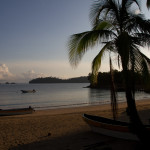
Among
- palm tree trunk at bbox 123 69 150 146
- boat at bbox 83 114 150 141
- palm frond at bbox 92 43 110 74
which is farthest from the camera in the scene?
boat at bbox 83 114 150 141

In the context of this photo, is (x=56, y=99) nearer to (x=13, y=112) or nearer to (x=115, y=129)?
(x=13, y=112)

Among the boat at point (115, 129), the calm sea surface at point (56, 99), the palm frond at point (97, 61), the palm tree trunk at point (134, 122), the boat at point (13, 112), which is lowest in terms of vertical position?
the calm sea surface at point (56, 99)

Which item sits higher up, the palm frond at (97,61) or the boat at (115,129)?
the palm frond at (97,61)

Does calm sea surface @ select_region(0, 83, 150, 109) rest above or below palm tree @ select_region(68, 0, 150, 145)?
below

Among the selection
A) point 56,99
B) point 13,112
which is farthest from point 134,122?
point 56,99

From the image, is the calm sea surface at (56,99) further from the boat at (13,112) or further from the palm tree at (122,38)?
the palm tree at (122,38)

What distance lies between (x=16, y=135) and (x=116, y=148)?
593 cm

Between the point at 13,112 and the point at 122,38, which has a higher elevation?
the point at 122,38

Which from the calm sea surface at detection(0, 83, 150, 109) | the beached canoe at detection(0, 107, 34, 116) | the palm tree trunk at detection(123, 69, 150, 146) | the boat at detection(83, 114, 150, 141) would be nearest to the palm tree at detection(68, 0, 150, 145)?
the palm tree trunk at detection(123, 69, 150, 146)

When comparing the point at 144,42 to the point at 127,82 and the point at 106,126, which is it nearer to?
the point at 127,82

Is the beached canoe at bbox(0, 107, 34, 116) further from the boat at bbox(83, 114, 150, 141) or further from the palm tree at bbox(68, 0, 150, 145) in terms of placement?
the palm tree at bbox(68, 0, 150, 145)

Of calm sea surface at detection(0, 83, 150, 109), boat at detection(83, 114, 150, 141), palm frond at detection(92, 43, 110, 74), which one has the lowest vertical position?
calm sea surface at detection(0, 83, 150, 109)

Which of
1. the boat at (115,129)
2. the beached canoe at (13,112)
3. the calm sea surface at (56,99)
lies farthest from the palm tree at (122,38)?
the calm sea surface at (56,99)

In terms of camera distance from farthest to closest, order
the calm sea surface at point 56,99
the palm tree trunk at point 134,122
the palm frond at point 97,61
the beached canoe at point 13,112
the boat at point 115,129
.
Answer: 1. the calm sea surface at point 56,99
2. the beached canoe at point 13,112
3. the boat at point 115,129
4. the palm frond at point 97,61
5. the palm tree trunk at point 134,122
